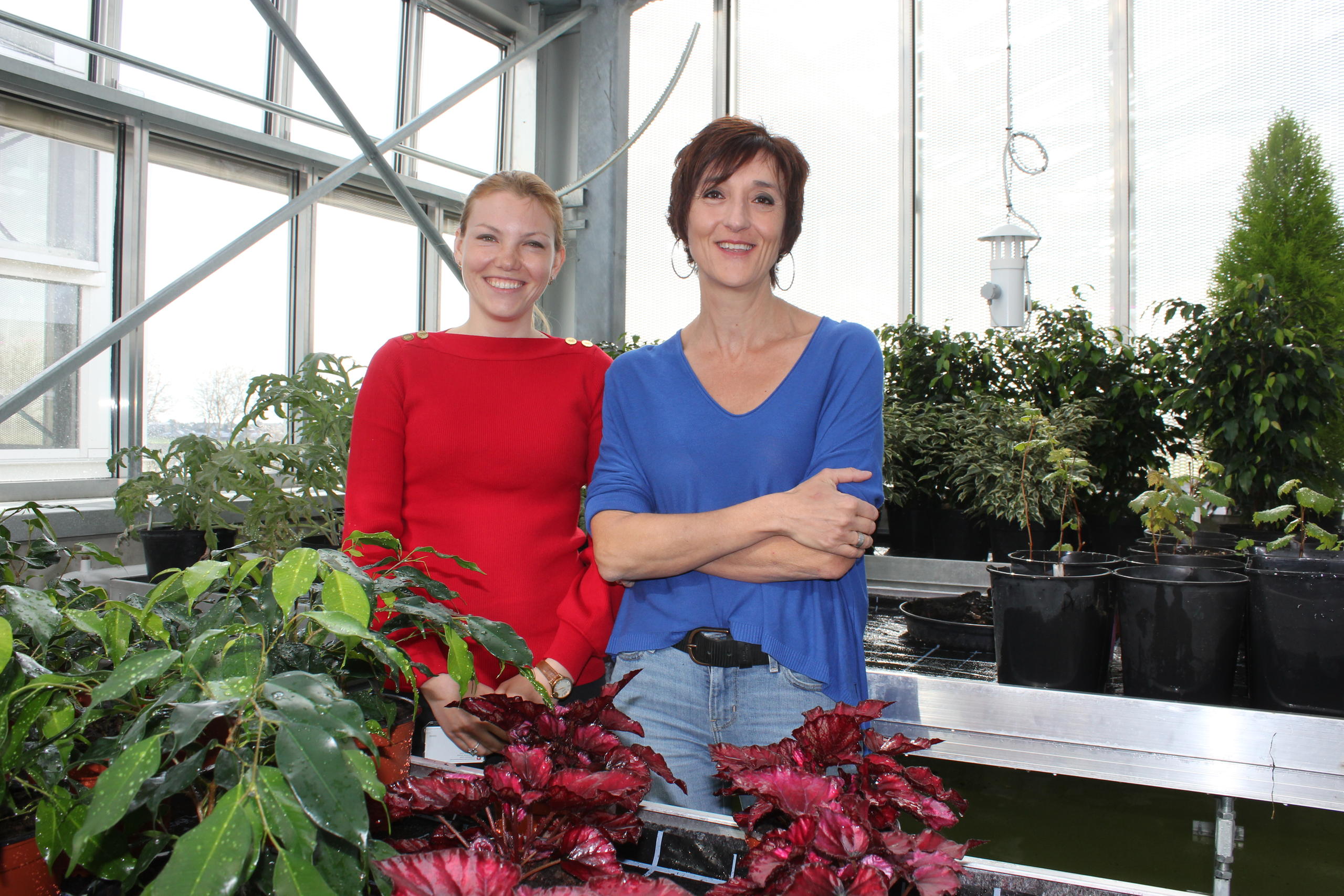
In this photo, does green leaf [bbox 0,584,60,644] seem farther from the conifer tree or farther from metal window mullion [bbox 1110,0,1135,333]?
metal window mullion [bbox 1110,0,1135,333]

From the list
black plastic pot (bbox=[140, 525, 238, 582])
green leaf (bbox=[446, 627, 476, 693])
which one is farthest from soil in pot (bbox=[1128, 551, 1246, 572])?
black plastic pot (bbox=[140, 525, 238, 582])

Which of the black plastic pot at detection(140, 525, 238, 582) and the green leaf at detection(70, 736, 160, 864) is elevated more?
the green leaf at detection(70, 736, 160, 864)

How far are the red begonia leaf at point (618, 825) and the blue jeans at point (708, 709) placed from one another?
1.48ft

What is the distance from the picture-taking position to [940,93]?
18.4 feet

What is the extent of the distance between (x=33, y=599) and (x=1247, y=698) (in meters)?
1.77

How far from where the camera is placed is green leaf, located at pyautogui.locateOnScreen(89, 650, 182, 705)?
50 cm

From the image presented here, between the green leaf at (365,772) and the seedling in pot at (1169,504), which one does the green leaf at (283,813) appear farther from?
the seedling in pot at (1169,504)

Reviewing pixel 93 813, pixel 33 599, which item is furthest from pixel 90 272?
pixel 93 813

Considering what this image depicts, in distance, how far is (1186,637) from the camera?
154cm

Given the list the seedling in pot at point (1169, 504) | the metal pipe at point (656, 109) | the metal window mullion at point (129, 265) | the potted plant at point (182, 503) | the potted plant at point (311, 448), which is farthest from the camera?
the metal window mullion at point (129, 265)

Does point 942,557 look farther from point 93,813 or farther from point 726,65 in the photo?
point 726,65

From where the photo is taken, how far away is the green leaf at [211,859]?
0.41m

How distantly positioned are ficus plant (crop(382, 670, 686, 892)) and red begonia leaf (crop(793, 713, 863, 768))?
4.3 inches

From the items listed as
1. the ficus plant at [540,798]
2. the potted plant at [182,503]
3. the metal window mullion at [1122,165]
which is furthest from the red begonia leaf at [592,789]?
the metal window mullion at [1122,165]
